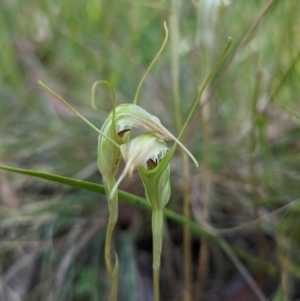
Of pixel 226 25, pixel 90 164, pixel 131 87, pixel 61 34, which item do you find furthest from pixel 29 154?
pixel 226 25

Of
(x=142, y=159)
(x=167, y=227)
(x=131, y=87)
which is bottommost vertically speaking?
(x=167, y=227)

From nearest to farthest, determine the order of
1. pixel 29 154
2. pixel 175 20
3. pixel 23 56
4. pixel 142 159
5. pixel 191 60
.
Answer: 1. pixel 142 159
2. pixel 175 20
3. pixel 29 154
4. pixel 191 60
5. pixel 23 56

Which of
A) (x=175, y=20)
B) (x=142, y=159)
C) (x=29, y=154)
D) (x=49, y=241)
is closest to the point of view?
(x=142, y=159)

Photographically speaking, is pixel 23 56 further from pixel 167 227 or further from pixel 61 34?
pixel 167 227

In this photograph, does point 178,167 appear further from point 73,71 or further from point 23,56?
point 23,56

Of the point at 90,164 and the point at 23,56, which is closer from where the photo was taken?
the point at 90,164

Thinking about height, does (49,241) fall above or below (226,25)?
below

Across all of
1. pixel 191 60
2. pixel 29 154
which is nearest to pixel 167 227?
pixel 29 154
